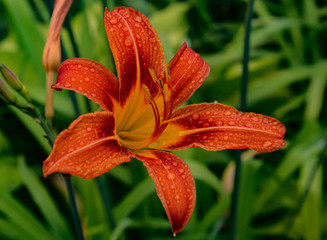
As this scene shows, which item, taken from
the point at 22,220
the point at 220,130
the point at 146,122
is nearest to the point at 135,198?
the point at 22,220

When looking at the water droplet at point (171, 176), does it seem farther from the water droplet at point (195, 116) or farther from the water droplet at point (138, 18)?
the water droplet at point (138, 18)

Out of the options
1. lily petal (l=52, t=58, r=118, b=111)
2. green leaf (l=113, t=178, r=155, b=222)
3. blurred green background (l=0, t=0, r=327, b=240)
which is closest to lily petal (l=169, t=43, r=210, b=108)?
lily petal (l=52, t=58, r=118, b=111)

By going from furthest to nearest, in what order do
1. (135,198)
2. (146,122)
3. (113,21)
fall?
(135,198)
(146,122)
(113,21)

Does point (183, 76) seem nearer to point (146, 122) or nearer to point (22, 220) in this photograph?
point (146, 122)

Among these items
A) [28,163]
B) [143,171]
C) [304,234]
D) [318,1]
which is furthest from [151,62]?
[318,1]

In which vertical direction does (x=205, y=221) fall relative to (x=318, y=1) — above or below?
below

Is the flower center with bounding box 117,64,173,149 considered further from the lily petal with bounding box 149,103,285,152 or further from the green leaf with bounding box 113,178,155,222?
the green leaf with bounding box 113,178,155,222

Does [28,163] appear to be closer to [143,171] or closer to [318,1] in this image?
[143,171]

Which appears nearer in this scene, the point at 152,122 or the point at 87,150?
the point at 87,150
